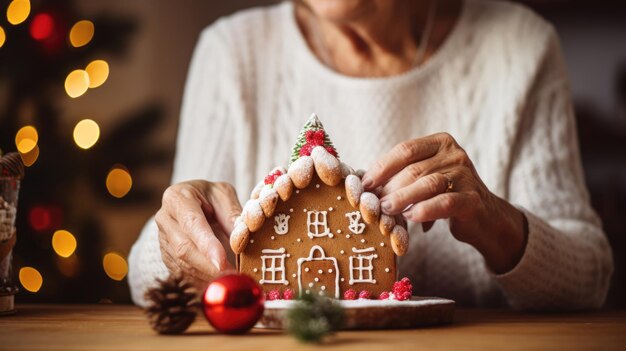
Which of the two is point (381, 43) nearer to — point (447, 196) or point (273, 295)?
point (447, 196)

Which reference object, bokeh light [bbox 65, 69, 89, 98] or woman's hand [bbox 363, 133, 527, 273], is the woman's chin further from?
bokeh light [bbox 65, 69, 89, 98]

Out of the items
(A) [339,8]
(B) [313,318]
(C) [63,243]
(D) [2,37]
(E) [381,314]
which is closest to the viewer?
(B) [313,318]

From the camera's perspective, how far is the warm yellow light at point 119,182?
2.35m

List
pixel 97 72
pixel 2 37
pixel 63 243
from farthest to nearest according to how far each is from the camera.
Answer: pixel 97 72
pixel 63 243
pixel 2 37

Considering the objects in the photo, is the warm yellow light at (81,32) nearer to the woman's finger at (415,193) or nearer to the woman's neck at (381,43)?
the woman's neck at (381,43)

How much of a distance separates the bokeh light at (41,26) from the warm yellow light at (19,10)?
0.10 ft

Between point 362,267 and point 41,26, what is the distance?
1.53 meters

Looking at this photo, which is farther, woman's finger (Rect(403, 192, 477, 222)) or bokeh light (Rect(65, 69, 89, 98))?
bokeh light (Rect(65, 69, 89, 98))

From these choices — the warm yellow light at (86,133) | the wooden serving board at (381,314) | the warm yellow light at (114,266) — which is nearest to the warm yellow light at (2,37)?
the warm yellow light at (86,133)

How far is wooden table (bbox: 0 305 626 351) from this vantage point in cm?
71

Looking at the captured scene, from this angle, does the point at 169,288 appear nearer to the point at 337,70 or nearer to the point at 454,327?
the point at 454,327

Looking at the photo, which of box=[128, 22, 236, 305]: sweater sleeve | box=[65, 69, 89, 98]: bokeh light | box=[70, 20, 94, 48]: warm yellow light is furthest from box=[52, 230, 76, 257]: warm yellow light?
box=[128, 22, 236, 305]: sweater sleeve

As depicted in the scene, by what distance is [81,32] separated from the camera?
223 centimetres

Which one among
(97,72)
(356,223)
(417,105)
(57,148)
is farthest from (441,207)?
(97,72)
